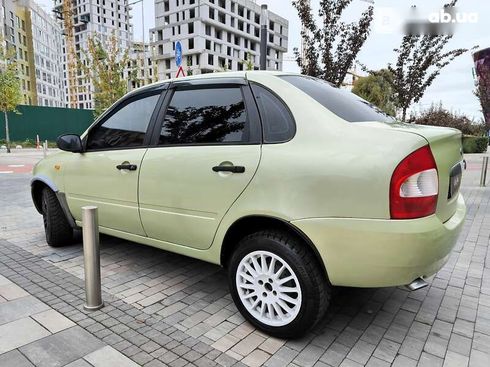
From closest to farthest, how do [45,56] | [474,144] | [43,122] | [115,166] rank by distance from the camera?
[115,166]
[474,144]
[43,122]
[45,56]

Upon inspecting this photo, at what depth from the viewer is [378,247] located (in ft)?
6.82

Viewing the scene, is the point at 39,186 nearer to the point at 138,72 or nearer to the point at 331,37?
the point at 331,37

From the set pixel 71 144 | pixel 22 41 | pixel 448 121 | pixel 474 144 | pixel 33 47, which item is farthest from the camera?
pixel 33 47

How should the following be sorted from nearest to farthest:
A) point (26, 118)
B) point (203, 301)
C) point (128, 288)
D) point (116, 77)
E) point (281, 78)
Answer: point (281, 78)
point (203, 301)
point (128, 288)
point (116, 77)
point (26, 118)

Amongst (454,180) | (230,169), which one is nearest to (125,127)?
(230,169)

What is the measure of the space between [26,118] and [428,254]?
30.0m

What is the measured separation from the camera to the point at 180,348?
2.42 meters

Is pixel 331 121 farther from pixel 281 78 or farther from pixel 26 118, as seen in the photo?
pixel 26 118

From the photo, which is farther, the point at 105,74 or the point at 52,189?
the point at 105,74

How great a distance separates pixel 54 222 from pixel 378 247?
3619mm

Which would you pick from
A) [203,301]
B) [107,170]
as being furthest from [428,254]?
[107,170]

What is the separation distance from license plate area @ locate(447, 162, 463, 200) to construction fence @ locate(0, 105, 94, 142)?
27.9 metres

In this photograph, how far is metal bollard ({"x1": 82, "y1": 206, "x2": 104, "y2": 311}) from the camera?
2.86m

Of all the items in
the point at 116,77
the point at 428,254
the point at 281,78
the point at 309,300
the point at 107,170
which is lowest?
the point at 309,300
